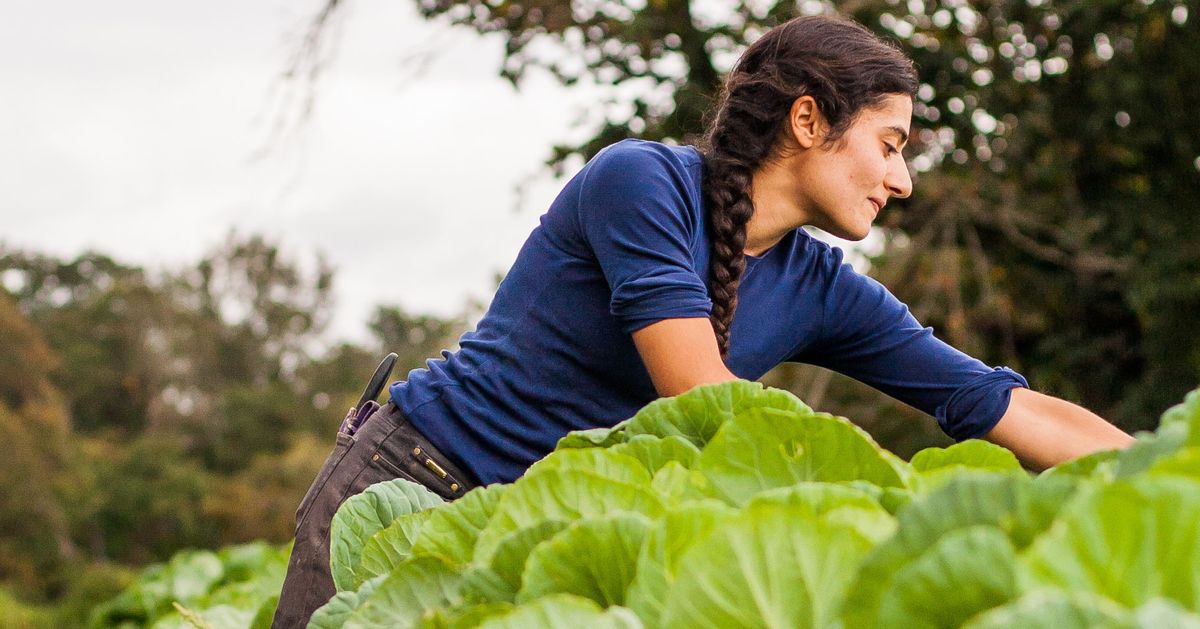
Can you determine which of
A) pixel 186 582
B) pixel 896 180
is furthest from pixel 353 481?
pixel 186 582

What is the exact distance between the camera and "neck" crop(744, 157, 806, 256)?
2.04 m

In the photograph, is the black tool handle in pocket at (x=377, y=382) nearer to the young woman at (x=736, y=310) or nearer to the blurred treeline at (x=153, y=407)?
the young woman at (x=736, y=310)

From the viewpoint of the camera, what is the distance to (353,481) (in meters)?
2.09

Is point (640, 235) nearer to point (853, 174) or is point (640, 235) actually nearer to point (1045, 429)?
point (853, 174)

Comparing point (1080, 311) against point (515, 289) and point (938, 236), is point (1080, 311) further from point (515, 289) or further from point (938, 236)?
point (515, 289)

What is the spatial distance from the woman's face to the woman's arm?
1.16 ft

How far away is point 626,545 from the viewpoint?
968 mm

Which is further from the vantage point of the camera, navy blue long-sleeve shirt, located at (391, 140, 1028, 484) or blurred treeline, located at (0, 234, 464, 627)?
blurred treeline, located at (0, 234, 464, 627)

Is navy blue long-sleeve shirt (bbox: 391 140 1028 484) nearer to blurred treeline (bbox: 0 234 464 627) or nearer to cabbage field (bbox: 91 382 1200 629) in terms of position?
cabbage field (bbox: 91 382 1200 629)

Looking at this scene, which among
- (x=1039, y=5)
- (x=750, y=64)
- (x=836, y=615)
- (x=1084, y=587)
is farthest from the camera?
(x=1039, y=5)

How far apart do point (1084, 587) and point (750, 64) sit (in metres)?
→ 1.56

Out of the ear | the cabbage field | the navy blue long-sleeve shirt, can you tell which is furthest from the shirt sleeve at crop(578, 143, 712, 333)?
the cabbage field

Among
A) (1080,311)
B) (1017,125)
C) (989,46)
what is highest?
(989,46)

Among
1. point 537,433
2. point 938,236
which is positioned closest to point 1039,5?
point 938,236
